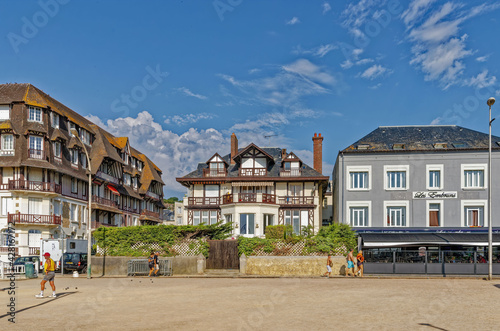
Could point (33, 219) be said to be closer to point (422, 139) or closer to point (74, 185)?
point (74, 185)

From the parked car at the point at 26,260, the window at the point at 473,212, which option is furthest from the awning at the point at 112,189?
the window at the point at 473,212

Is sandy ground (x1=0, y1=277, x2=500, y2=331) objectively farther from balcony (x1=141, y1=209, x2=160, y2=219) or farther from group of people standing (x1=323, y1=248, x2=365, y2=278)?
balcony (x1=141, y1=209, x2=160, y2=219)

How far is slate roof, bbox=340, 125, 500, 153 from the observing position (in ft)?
129

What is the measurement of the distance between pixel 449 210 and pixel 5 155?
3675 cm

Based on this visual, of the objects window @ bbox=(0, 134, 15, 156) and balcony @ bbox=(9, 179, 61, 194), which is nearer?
balcony @ bbox=(9, 179, 61, 194)

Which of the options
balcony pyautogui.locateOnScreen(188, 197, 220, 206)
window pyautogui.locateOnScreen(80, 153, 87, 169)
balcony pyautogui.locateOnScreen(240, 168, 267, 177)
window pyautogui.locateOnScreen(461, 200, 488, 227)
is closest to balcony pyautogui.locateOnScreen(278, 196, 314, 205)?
balcony pyautogui.locateOnScreen(240, 168, 267, 177)

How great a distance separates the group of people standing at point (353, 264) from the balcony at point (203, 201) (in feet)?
61.9

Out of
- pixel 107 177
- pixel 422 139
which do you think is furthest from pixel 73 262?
pixel 422 139

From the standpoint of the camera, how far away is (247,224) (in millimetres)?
44531

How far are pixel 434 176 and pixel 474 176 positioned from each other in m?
2.89

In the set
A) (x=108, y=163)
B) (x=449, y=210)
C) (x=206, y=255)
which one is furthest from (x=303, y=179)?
(x=108, y=163)

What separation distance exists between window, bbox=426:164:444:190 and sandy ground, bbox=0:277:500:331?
17619mm

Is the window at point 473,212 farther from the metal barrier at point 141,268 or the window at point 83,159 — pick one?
the window at point 83,159

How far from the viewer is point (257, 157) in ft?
156
